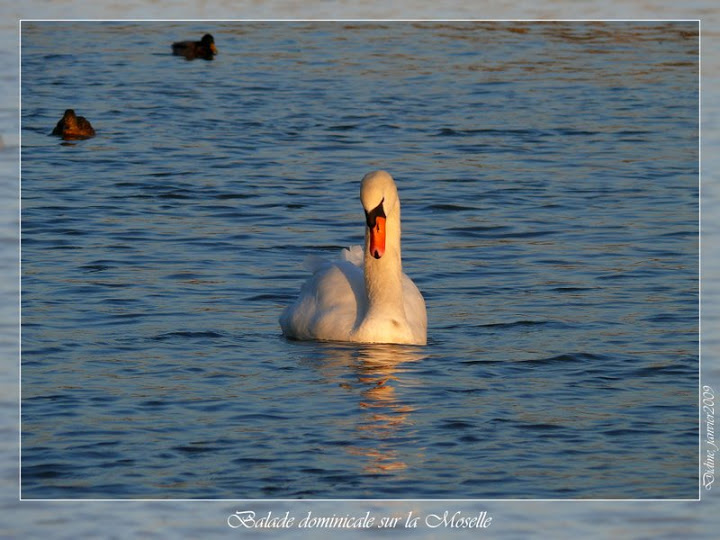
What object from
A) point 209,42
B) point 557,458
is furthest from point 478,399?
point 209,42

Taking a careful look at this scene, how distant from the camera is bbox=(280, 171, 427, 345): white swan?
12961mm

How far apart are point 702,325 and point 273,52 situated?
18.1 meters

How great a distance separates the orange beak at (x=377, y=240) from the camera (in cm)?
→ 1298

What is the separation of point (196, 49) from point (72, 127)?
309 inches

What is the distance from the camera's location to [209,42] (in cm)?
2877

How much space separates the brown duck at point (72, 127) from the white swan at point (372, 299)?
8.70 m

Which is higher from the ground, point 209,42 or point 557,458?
point 209,42

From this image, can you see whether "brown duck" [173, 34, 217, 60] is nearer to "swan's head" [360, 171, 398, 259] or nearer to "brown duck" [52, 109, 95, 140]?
"brown duck" [52, 109, 95, 140]

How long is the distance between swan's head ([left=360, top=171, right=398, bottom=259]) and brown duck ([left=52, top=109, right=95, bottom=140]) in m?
9.27

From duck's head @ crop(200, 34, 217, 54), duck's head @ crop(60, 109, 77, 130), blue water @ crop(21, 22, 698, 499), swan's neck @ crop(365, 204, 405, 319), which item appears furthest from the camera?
duck's head @ crop(200, 34, 217, 54)

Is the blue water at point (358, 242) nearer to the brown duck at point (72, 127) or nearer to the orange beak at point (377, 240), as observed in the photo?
the brown duck at point (72, 127)

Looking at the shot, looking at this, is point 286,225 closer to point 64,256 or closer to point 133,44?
point 64,256

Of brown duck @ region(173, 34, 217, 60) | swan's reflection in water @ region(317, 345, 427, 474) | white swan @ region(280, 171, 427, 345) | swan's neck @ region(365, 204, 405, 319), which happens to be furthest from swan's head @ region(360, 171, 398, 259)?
brown duck @ region(173, 34, 217, 60)

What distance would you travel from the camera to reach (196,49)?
2895cm
